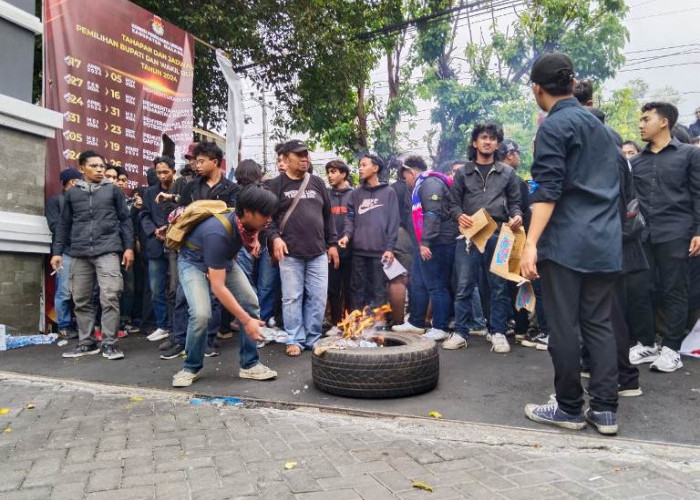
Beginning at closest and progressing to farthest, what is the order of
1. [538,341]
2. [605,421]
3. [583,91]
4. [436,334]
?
[605,421], [583,91], [538,341], [436,334]

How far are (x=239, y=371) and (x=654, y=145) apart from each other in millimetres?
4305

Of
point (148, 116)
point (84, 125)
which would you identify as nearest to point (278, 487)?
point (84, 125)

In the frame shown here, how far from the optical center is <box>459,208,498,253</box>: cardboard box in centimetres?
512

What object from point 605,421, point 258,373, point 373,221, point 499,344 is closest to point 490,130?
point 373,221

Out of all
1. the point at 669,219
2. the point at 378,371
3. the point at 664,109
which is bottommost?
the point at 378,371

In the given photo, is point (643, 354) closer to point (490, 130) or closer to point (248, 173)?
point (490, 130)

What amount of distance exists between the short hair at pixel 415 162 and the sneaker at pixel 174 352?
12.5 feet

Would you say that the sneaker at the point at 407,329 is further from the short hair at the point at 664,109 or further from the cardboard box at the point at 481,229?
the short hair at the point at 664,109

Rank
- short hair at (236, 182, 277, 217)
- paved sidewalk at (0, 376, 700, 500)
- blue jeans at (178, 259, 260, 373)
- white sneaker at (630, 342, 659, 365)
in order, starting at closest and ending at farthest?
paved sidewalk at (0, 376, 700, 500) < short hair at (236, 182, 277, 217) < blue jeans at (178, 259, 260, 373) < white sneaker at (630, 342, 659, 365)

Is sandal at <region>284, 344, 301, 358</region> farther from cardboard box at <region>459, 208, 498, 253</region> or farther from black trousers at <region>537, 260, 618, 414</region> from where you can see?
black trousers at <region>537, 260, 618, 414</region>

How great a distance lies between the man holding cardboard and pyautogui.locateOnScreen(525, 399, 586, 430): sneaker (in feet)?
6.39

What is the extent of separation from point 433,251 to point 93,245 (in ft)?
12.6

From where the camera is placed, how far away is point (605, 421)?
123 inches

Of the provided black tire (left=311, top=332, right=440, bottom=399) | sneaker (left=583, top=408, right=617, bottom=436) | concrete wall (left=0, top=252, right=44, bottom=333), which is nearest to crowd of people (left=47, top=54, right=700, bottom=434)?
sneaker (left=583, top=408, right=617, bottom=436)
